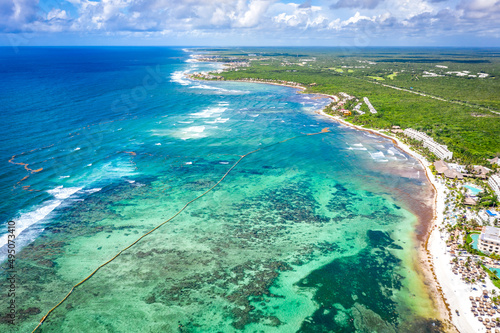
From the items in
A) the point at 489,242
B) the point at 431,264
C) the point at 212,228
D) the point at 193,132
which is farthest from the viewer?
the point at 193,132

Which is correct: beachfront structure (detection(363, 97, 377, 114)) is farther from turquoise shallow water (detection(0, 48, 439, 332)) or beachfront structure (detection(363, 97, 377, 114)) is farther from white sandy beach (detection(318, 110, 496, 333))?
white sandy beach (detection(318, 110, 496, 333))

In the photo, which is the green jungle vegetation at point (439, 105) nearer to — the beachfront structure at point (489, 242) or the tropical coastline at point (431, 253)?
the tropical coastline at point (431, 253)

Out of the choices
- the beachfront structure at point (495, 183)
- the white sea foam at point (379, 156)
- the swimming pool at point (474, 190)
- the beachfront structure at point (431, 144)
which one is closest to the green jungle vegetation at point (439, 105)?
the beachfront structure at point (431, 144)

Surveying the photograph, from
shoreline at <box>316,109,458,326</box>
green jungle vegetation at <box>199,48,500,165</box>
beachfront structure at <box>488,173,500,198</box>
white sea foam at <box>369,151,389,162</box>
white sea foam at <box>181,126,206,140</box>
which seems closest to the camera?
shoreline at <box>316,109,458,326</box>

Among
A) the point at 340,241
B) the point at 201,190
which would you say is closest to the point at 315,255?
the point at 340,241

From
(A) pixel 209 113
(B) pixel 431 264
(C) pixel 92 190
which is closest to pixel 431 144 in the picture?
(B) pixel 431 264

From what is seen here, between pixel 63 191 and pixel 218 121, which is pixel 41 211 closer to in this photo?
pixel 63 191

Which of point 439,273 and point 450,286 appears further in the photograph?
point 439,273

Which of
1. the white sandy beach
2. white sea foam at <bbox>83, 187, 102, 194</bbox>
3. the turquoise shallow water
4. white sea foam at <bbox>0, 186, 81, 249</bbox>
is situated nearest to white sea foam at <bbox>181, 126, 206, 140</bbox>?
the turquoise shallow water
